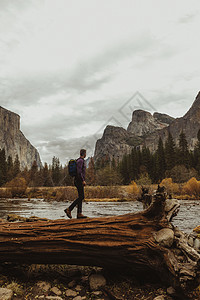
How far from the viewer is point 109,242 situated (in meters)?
4.46

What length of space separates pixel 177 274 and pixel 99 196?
3870 centimetres

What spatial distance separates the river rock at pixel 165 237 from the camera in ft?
13.7

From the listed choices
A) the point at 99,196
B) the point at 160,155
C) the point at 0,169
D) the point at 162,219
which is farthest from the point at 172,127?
the point at 162,219

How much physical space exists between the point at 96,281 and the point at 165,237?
5.37ft

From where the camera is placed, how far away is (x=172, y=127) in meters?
196

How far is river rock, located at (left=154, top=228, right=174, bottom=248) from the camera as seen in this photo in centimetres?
418

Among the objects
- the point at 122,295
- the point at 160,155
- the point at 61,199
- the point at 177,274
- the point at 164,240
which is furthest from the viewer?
the point at 160,155

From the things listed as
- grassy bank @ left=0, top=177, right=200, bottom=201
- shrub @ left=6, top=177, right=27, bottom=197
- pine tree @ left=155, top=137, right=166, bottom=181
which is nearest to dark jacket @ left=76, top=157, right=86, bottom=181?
grassy bank @ left=0, top=177, right=200, bottom=201

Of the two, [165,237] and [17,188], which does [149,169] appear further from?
[165,237]

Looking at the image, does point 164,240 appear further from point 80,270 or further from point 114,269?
point 80,270

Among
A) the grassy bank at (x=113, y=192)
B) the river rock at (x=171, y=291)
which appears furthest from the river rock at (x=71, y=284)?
the grassy bank at (x=113, y=192)

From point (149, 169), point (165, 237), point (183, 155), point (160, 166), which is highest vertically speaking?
point (183, 155)

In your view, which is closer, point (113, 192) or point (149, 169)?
point (113, 192)

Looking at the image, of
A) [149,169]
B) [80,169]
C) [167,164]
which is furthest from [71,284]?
[149,169]
